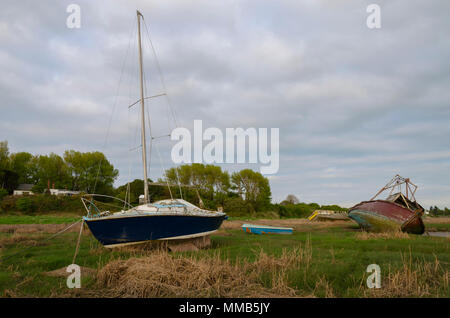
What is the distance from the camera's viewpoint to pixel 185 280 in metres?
7.11

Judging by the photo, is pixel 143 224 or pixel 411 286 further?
pixel 143 224

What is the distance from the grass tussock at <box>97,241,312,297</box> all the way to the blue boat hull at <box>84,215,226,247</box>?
4.07 meters

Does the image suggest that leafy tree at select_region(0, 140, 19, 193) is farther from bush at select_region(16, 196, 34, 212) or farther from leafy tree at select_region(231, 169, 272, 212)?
leafy tree at select_region(231, 169, 272, 212)

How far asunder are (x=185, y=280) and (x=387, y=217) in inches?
762

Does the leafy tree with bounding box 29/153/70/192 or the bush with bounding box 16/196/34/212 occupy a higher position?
the leafy tree with bounding box 29/153/70/192

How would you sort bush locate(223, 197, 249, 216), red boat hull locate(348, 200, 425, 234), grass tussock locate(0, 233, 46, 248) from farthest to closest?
bush locate(223, 197, 249, 216)
red boat hull locate(348, 200, 425, 234)
grass tussock locate(0, 233, 46, 248)

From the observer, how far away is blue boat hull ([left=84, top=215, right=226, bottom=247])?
39.3 ft

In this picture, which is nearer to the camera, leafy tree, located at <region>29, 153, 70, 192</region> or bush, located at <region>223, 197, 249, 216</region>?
bush, located at <region>223, 197, 249, 216</region>
